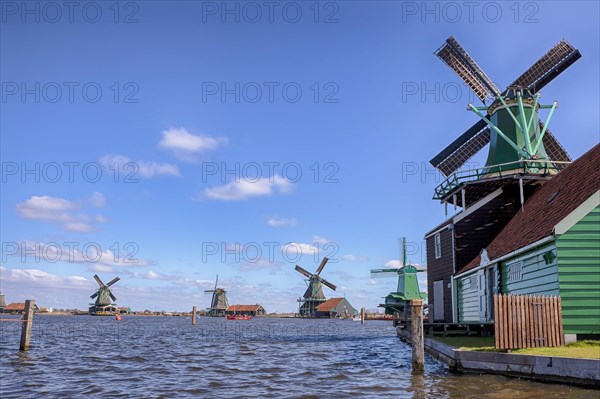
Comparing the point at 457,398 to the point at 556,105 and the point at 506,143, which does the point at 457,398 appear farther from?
the point at 556,105

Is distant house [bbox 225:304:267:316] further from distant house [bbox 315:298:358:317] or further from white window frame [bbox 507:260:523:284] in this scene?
white window frame [bbox 507:260:523:284]

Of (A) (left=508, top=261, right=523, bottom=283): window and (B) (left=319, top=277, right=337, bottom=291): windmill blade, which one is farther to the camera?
(B) (left=319, top=277, right=337, bottom=291): windmill blade

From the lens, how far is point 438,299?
99.9ft

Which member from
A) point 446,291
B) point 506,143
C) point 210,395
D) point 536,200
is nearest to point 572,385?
point 210,395

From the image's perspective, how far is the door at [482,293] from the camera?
74.6ft

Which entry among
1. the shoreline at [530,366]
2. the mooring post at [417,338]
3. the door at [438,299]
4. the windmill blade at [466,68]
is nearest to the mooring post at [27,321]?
the mooring post at [417,338]

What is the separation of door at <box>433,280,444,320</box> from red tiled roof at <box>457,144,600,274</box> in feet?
18.6

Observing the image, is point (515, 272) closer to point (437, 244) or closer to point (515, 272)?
point (515, 272)

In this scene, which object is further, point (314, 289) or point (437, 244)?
point (314, 289)

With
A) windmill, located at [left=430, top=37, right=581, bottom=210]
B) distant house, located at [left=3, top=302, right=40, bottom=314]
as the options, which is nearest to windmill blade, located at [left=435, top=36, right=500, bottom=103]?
windmill, located at [left=430, top=37, right=581, bottom=210]

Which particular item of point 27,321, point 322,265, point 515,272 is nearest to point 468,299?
point 515,272

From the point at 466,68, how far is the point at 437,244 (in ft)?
39.8

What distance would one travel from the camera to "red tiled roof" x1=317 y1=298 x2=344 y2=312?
117500 mm

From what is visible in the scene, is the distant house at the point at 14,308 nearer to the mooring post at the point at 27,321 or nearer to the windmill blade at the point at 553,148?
the mooring post at the point at 27,321
